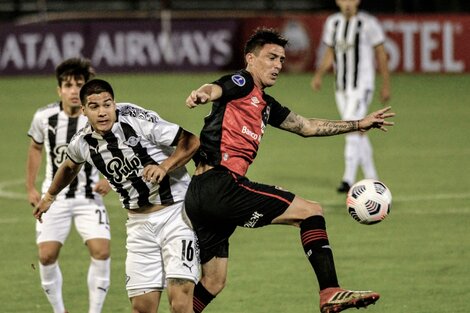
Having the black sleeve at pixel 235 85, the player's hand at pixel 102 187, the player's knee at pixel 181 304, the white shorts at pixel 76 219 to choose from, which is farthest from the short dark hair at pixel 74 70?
the player's knee at pixel 181 304

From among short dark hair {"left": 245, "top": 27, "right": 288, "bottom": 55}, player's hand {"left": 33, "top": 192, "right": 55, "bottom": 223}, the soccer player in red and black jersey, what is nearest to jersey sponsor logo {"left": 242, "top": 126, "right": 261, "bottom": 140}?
the soccer player in red and black jersey

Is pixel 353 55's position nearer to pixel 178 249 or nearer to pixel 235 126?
pixel 235 126

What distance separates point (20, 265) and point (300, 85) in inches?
600

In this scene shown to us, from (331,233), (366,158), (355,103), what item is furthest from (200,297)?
(355,103)

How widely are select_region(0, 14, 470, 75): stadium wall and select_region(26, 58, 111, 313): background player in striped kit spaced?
698 inches

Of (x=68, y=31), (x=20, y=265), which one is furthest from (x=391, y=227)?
(x=68, y=31)

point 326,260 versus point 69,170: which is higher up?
point 69,170

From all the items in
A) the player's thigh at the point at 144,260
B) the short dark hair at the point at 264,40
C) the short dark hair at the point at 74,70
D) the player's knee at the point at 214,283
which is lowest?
the player's knee at the point at 214,283

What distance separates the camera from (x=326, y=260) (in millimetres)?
7168

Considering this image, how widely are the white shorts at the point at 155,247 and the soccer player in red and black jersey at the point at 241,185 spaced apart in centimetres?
13

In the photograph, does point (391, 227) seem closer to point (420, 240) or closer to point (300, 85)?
point (420, 240)

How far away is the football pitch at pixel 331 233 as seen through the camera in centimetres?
924

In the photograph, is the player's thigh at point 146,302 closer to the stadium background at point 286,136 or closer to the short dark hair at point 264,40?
the stadium background at point 286,136

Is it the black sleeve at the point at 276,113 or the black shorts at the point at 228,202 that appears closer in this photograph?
the black shorts at the point at 228,202
